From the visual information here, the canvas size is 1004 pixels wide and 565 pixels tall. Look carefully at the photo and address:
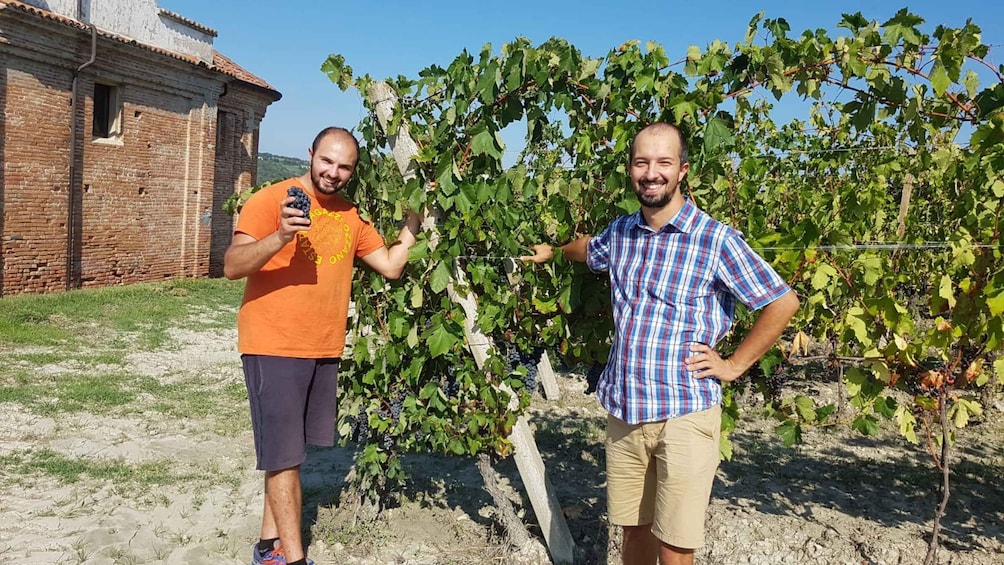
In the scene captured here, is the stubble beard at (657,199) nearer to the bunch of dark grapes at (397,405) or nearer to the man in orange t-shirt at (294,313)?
the man in orange t-shirt at (294,313)

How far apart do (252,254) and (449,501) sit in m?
1.99

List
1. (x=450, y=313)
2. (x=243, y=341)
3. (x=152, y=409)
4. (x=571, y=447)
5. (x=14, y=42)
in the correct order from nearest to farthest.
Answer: (x=243, y=341), (x=450, y=313), (x=571, y=447), (x=152, y=409), (x=14, y=42)

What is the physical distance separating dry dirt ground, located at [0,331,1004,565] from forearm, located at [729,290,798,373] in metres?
1.44

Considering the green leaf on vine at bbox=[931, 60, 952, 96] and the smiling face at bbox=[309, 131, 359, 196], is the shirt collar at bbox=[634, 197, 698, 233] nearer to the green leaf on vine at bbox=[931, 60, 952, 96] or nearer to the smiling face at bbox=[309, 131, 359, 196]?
the green leaf on vine at bbox=[931, 60, 952, 96]

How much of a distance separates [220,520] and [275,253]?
183 centimetres

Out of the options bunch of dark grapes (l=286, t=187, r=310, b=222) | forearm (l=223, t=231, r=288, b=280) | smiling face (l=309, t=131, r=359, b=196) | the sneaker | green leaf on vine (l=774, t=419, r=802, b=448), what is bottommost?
the sneaker

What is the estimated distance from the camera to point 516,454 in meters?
3.11

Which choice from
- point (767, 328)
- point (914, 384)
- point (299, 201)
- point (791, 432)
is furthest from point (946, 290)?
point (299, 201)

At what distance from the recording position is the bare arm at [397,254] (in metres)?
2.92

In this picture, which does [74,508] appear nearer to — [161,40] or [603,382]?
[603,382]

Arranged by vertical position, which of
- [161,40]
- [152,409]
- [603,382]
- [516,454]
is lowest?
[152,409]

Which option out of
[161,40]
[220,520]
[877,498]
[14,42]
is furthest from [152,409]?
[161,40]

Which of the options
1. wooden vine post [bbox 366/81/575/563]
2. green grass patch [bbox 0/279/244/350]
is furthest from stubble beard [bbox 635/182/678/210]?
green grass patch [bbox 0/279/244/350]

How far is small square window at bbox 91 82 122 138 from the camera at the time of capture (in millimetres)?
13031
